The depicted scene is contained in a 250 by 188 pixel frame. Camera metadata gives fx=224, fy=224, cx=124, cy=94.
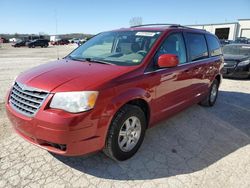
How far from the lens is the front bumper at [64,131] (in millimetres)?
2367

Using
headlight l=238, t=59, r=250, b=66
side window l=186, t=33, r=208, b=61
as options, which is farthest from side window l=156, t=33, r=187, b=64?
headlight l=238, t=59, r=250, b=66

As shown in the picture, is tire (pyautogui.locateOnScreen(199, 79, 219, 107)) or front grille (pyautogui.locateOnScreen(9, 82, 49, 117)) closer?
front grille (pyautogui.locateOnScreen(9, 82, 49, 117))

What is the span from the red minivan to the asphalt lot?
287 millimetres

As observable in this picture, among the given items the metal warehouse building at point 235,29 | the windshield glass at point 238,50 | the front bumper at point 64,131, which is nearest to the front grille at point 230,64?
the windshield glass at point 238,50

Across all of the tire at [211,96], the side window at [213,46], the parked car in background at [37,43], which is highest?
the parked car in background at [37,43]

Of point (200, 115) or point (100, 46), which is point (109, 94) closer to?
point (100, 46)

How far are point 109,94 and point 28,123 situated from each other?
3.21ft

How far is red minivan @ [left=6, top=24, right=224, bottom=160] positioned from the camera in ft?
7.98

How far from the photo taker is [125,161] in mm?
3111

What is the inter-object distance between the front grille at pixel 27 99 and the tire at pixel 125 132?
0.88 m

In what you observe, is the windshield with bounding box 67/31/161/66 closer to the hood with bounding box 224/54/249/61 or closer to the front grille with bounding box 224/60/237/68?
the front grille with bounding box 224/60/237/68

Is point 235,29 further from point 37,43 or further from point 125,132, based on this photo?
point 125,132

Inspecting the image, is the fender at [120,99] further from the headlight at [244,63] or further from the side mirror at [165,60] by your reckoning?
the headlight at [244,63]

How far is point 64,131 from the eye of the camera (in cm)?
237
